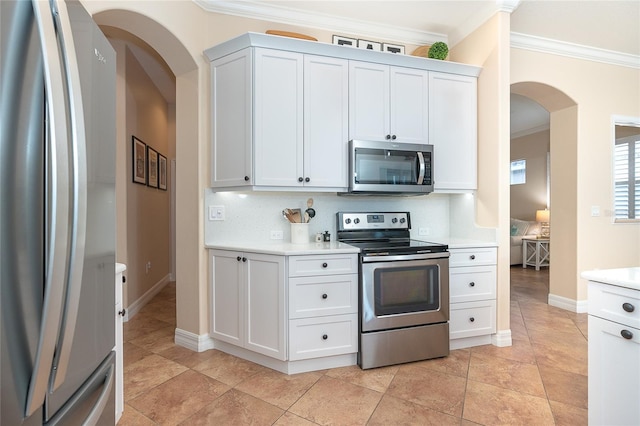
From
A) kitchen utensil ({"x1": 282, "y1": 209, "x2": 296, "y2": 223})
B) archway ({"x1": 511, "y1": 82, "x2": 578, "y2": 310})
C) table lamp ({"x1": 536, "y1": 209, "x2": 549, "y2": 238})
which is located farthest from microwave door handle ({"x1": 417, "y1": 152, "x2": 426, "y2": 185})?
table lamp ({"x1": 536, "y1": 209, "x2": 549, "y2": 238})

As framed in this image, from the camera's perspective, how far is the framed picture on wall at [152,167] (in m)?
4.12

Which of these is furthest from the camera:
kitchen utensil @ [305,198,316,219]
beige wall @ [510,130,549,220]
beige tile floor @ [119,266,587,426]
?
beige wall @ [510,130,549,220]

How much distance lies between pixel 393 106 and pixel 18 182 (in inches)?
101

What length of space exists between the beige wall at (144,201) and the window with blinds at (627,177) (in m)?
5.55

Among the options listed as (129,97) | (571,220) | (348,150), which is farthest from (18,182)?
(571,220)

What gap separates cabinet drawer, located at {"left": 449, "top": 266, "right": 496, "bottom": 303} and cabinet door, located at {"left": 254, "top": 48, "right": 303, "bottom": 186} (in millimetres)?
1526

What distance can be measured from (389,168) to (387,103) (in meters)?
0.56

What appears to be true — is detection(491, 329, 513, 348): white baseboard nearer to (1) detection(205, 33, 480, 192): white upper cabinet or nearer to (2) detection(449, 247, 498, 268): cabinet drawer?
(2) detection(449, 247, 498, 268): cabinet drawer

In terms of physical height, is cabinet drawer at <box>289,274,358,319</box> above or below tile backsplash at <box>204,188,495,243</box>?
below

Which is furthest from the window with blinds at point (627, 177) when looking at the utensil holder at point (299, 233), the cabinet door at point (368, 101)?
the utensil holder at point (299, 233)

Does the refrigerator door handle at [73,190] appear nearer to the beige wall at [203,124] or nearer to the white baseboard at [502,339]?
the beige wall at [203,124]

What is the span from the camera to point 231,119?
8.44 ft

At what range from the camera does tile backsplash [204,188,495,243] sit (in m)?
2.78

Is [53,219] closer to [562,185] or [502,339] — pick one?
[502,339]
